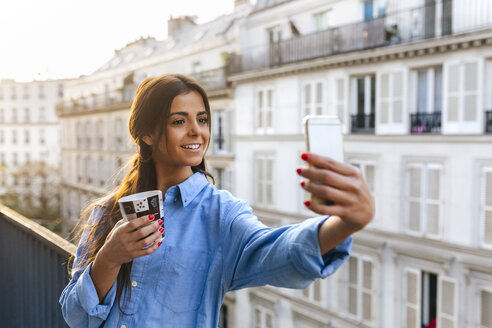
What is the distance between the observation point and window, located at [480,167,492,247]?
9867 millimetres

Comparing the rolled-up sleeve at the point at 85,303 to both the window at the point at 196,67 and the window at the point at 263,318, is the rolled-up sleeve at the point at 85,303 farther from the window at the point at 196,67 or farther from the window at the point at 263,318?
the window at the point at 196,67

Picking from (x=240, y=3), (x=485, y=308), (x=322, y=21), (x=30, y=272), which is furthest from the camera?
(x=240, y=3)

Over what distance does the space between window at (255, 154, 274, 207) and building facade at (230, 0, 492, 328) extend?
2.3 inches

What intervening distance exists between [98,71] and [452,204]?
23564 millimetres

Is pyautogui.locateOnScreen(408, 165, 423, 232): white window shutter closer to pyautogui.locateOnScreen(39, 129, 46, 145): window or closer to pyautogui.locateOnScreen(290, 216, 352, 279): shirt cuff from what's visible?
pyautogui.locateOnScreen(290, 216, 352, 279): shirt cuff

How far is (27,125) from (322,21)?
121 ft

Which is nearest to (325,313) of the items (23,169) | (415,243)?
(415,243)

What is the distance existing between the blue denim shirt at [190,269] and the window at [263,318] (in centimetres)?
1449

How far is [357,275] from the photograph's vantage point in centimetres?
1265

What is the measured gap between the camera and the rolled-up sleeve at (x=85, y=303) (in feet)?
4.29

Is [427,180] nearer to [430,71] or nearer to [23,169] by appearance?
[430,71]

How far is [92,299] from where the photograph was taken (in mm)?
1301

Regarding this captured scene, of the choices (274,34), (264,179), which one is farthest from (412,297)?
(274,34)

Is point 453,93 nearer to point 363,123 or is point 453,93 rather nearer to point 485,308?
point 363,123
